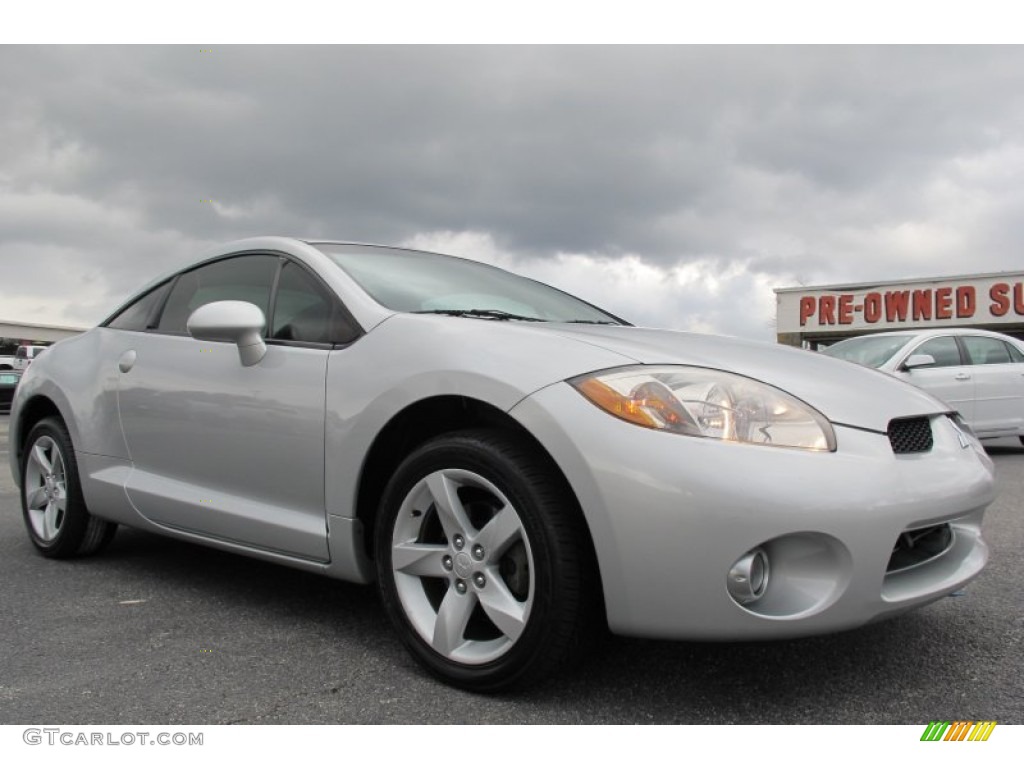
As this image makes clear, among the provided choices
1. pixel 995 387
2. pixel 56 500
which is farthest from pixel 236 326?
pixel 995 387

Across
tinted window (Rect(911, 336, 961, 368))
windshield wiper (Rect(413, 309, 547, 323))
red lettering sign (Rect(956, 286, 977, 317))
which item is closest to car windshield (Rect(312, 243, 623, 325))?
windshield wiper (Rect(413, 309, 547, 323))

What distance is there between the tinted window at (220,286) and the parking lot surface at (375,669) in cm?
110

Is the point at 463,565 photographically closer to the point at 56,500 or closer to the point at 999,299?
the point at 56,500

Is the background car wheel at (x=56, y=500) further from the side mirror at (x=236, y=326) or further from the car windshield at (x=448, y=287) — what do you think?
the car windshield at (x=448, y=287)

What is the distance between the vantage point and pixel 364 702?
222 centimetres

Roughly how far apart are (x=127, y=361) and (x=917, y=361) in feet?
23.8

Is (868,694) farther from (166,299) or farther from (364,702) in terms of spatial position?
(166,299)

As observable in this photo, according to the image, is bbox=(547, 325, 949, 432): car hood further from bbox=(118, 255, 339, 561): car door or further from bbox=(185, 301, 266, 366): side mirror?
bbox=(185, 301, 266, 366): side mirror

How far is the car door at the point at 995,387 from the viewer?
889cm

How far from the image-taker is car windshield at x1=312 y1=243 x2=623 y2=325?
2826 millimetres

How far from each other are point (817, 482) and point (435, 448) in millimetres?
974

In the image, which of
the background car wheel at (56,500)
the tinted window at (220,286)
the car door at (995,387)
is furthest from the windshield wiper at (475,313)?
the car door at (995,387)

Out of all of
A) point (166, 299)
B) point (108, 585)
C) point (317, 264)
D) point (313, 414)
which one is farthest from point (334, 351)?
point (108, 585)

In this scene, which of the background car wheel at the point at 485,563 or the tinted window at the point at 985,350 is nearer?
the background car wheel at the point at 485,563
